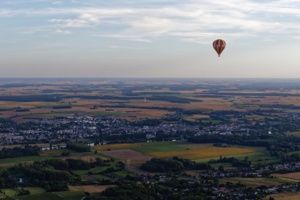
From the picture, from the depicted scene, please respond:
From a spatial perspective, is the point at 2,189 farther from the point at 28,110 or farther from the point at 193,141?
the point at 28,110

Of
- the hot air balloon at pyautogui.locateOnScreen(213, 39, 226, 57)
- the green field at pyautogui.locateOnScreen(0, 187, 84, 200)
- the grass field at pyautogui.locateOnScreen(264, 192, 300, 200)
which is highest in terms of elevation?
the hot air balloon at pyautogui.locateOnScreen(213, 39, 226, 57)

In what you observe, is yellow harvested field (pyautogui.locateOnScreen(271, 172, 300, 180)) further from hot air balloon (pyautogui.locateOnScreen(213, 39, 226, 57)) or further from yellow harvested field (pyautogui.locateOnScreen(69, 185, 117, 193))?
yellow harvested field (pyautogui.locateOnScreen(69, 185, 117, 193))

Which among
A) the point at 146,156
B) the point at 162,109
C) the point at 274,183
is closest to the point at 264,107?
the point at 162,109

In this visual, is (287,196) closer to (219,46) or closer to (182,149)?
(219,46)

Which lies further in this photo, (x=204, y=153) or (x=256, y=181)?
(x=204, y=153)

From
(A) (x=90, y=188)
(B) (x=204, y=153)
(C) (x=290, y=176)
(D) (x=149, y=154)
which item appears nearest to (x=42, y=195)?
(A) (x=90, y=188)

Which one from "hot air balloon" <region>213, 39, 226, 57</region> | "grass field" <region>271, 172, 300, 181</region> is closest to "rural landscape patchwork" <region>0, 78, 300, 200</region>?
"grass field" <region>271, 172, 300, 181</region>
